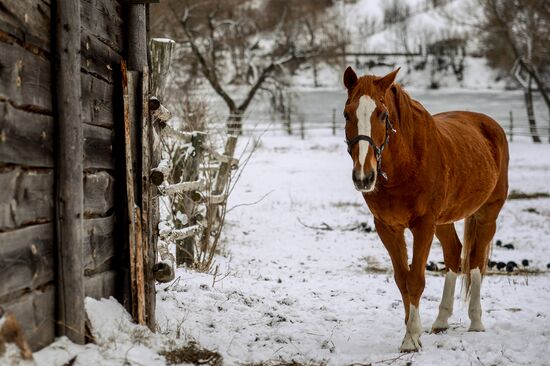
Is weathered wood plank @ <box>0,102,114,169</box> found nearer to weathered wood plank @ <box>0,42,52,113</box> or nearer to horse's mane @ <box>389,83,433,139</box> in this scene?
weathered wood plank @ <box>0,42,52,113</box>

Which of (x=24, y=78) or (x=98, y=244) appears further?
(x=98, y=244)

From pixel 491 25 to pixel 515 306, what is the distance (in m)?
27.5

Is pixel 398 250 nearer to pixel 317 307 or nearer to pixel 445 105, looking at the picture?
pixel 317 307

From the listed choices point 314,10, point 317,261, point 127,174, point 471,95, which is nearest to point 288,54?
point 314,10

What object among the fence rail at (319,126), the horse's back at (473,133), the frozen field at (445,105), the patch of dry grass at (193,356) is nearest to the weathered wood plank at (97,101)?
the patch of dry grass at (193,356)

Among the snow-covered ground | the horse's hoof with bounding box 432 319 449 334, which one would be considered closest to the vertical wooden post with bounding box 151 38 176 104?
the snow-covered ground

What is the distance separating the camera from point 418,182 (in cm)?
457

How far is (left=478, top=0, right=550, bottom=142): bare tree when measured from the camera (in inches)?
1145

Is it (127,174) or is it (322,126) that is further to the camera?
(322,126)

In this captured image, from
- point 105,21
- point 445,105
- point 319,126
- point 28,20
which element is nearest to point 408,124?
point 105,21

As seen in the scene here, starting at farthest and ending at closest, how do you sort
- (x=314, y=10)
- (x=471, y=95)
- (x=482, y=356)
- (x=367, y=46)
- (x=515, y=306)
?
(x=367, y=46) → (x=471, y=95) → (x=314, y=10) → (x=515, y=306) → (x=482, y=356)

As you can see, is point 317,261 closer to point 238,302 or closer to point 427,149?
point 238,302

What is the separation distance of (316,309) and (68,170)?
10.6 ft

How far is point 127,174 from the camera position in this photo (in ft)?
11.8
